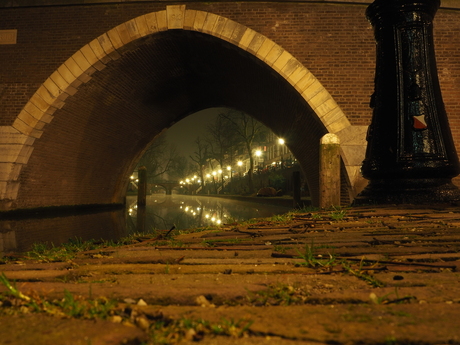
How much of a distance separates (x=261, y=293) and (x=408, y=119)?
4.15 metres

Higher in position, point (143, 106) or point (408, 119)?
point (143, 106)

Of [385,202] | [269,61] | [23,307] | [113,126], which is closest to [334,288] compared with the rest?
[23,307]

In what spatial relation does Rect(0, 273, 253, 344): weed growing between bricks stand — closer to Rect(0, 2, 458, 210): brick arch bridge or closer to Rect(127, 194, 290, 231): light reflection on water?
Rect(127, 194, 290, 231): light reflection on water

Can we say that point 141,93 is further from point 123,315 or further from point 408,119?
point 123,315

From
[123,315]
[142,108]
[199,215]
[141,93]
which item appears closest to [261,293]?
[123,315]

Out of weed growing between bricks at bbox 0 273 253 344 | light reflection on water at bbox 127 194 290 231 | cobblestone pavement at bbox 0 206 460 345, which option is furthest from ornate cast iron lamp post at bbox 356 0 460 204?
weed growing between bricks at bbox 0 273 253 344

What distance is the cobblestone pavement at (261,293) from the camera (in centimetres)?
113

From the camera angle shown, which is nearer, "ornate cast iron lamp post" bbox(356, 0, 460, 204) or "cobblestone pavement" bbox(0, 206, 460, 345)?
"cobblestone pavement" bbox(0, 206, 460, 345)

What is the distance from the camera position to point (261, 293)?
5.02 feet

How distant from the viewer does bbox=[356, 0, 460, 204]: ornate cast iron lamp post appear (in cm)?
465

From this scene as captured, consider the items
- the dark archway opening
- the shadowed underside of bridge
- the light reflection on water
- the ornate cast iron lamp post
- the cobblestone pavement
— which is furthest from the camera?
the dark archway opening

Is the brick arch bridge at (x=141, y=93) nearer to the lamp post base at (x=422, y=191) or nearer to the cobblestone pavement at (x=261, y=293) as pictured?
the lamp post base at (x=422, y=191)

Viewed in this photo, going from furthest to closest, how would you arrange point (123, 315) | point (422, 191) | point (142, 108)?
1. point (142, 108)
2. point (422, 191)
3. point (123, 315)

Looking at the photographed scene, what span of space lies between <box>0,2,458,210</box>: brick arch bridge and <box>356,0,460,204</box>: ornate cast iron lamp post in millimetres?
4002
